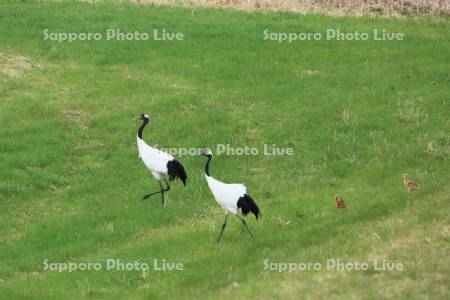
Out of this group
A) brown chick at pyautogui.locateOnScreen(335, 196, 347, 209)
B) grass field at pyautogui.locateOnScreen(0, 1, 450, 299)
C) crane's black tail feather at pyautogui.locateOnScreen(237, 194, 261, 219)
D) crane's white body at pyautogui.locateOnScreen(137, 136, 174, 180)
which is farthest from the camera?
crane's white body at pyautogui.locateOnScreen(137, 136, 174, 180)

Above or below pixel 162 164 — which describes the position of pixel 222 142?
below

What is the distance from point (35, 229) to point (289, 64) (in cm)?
1396

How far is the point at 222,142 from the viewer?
2642 cm

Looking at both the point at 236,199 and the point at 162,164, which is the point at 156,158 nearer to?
the point at 162,164

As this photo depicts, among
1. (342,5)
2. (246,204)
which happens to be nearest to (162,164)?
(246,204)

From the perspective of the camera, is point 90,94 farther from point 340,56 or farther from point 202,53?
point 340,56

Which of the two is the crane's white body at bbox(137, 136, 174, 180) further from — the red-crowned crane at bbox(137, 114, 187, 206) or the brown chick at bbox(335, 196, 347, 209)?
the brown chick at bbox(335, 196, 347, 209)

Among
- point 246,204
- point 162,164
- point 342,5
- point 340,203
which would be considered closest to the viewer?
point 246,204

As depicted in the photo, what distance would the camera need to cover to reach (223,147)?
2608cm

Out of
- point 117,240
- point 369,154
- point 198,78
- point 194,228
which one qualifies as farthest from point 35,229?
point 198,78

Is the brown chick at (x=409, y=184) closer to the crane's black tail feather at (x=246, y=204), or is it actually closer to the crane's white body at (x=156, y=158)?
the crane's black tail feather at (x=246, y=204)

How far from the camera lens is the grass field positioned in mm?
18125

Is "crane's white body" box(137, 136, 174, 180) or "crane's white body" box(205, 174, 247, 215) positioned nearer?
"crane's white body" box(205, 174, 247, 215)

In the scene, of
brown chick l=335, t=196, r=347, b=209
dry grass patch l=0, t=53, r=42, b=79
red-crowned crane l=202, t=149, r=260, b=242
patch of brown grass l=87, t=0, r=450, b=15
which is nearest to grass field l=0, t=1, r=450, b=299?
dry grass patch l=0, t=53, r=42, b=79
